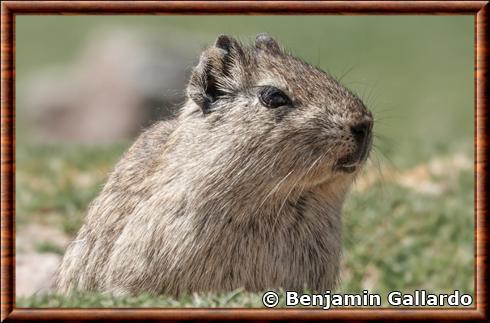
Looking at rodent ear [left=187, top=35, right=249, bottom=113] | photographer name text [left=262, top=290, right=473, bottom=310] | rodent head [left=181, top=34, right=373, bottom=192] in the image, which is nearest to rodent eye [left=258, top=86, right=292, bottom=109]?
rodent head [left=181, top=34, right=373, bottom=192]

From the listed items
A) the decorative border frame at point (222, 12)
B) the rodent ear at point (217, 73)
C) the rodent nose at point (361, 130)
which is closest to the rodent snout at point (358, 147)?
the rodent nose at point (361, 130)

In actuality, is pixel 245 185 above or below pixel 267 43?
below

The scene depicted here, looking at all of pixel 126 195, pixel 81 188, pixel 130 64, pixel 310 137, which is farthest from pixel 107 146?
pixel 130 64

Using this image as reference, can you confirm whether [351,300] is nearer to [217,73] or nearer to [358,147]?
[358,147]

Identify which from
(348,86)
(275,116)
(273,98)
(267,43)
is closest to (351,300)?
(275,116)

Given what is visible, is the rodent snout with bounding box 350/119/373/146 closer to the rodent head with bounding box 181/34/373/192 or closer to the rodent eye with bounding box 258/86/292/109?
the rodent head with bounding box 181/34/373/192

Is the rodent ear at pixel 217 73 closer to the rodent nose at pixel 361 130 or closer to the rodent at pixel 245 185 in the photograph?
the rodent at pixel 245 185

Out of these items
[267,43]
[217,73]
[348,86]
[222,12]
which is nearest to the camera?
[222,12]
